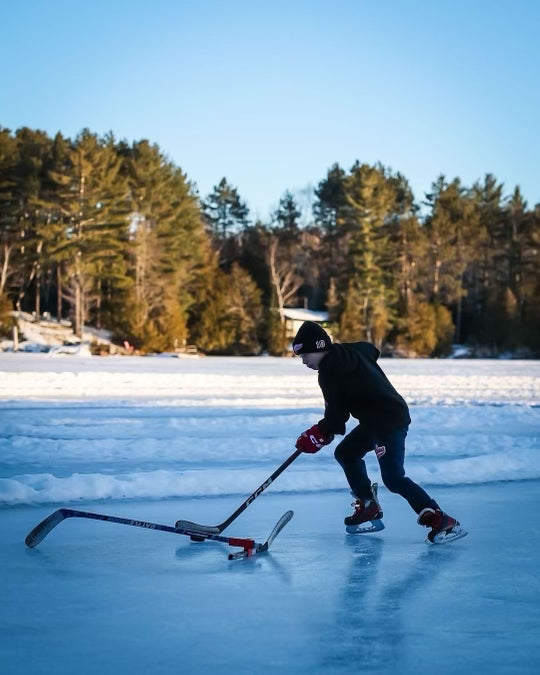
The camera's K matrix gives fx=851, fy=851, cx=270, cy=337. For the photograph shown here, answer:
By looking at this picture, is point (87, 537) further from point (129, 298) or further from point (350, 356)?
point (129, 298)

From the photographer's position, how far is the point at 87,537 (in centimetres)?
477

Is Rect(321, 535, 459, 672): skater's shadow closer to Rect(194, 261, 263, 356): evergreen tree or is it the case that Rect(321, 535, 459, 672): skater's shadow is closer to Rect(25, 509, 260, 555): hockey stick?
Rect(25, 509, 260, 555): hockey stick

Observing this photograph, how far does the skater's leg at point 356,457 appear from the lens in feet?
16.3

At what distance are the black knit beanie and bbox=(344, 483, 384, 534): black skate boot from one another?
1.02 m

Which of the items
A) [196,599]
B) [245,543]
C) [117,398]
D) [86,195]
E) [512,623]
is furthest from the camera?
[86,195]

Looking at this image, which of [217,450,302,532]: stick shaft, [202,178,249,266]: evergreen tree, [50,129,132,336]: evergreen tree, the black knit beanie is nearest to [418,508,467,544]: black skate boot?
[217,450,302,532]: stick shaft

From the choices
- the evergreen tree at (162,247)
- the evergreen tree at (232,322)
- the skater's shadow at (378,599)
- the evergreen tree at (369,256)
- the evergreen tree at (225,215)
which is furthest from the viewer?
the evergreen tree at (225,215)

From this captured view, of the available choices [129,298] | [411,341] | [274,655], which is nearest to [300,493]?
[274,655]

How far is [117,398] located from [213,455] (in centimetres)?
701

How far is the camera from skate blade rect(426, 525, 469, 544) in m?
4.71

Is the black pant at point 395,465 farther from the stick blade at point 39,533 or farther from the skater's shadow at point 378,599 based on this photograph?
the stick blade at point 39,533

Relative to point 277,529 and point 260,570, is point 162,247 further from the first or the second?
point 260,570

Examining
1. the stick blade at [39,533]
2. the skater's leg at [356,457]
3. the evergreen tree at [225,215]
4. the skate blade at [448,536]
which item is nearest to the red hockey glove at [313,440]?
A: the skater's leg at [356,457]

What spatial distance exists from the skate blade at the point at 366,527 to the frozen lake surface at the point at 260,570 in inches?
2.0
